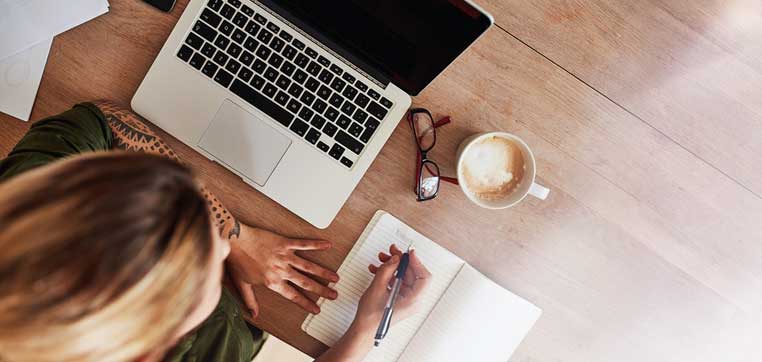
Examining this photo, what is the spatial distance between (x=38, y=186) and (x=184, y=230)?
132mm

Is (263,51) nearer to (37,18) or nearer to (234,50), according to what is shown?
(234,50)

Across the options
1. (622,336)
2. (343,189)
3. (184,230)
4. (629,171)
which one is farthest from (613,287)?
(184,230)

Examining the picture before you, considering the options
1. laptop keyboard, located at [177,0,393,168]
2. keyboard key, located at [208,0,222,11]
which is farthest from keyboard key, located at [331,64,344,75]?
keyboard key, located at [208,0,222,11]

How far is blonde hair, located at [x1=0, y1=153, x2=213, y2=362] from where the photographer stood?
0.47 metres

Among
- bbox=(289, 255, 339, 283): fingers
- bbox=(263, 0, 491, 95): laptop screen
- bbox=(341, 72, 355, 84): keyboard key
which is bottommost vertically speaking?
bbox=(289, 255, 339, 283): fingers

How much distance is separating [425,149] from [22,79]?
Result: 2.20 feet

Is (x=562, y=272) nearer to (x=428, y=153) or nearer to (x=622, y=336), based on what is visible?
(x=622, y=336)

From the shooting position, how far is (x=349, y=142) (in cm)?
90

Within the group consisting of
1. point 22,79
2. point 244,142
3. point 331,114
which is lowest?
point 22,79

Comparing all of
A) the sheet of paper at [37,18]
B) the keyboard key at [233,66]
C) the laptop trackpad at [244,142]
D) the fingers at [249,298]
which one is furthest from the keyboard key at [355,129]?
the sheet of paper at [37,18]

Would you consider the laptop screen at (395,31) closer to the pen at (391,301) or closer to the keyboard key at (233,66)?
the keyboard key at (233,66)

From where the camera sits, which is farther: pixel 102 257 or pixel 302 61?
pixel 302 61

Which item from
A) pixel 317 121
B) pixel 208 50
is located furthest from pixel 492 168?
pixel 208 50

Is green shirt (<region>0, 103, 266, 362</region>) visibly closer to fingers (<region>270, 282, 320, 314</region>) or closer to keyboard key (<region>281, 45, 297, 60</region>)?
fingers (<region>270, 282, 320, 314</region>)
